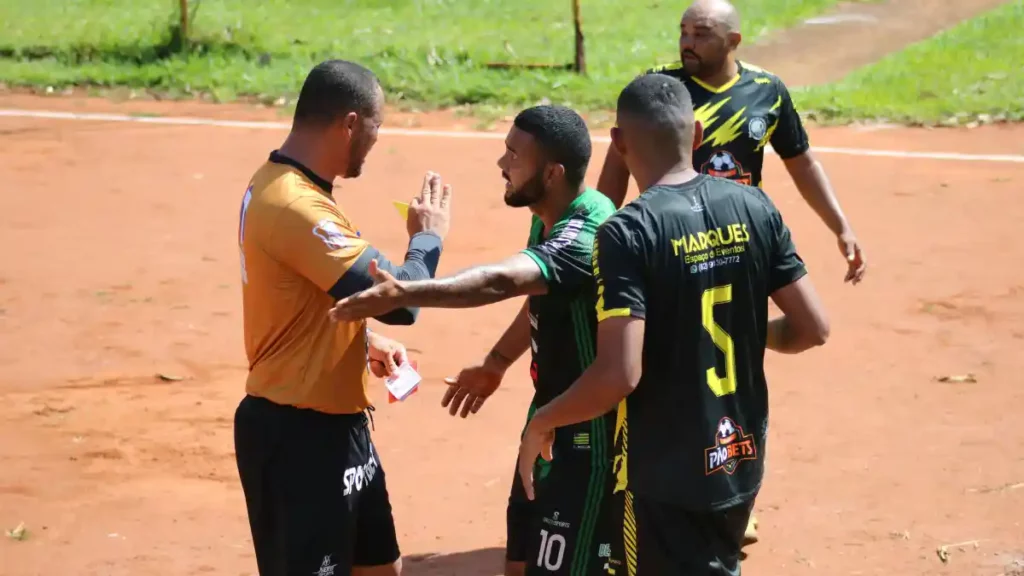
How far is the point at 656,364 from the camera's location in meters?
4.07

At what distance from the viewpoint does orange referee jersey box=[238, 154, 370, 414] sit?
177 inches

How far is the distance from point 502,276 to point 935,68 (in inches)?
556

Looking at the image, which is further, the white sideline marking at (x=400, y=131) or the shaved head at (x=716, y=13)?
the white sideline marking at (x=400, y=131)

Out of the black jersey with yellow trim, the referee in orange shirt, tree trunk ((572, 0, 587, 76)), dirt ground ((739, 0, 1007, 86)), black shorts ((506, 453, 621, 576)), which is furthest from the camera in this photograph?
dirt ground ((739, 0, 1007, 86))

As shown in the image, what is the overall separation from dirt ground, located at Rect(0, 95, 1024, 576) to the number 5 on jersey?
8.87 ft

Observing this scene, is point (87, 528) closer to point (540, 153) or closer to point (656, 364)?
point (540, 153)

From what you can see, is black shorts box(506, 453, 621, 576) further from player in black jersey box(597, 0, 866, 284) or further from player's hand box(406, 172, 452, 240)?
player in black jersey box(597, 0, 866, 284)

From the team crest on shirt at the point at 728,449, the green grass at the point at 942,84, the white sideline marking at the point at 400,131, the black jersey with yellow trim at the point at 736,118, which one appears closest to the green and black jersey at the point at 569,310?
the team crest on shirt at the point at 728,449

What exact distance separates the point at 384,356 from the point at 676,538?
159 cm

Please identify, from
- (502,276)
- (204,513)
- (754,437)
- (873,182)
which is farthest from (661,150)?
(873,182)

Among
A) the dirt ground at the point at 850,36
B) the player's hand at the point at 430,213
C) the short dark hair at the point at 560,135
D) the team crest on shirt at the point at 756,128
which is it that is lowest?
the dirt ground at the point at 850,36

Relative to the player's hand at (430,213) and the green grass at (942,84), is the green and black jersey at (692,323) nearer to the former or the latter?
the player's hand at (430,213)

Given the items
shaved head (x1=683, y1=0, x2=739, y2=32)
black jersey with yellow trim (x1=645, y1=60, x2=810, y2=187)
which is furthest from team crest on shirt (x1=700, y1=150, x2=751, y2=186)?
shaved head (x1=683, y1=0, x2=739, y2=32)

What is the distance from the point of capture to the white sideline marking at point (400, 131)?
13648 millimetres
